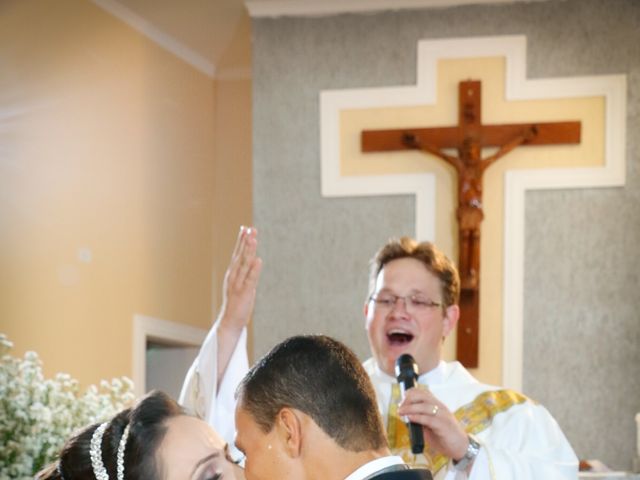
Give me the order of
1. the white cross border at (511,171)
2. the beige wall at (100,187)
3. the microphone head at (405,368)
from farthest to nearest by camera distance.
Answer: the beige wall at (100,187)
the white cross border at (511,171)
the microphone head at (405,368)

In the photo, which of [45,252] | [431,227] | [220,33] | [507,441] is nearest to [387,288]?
[507,441]

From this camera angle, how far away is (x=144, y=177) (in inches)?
330

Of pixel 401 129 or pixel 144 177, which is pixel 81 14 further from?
pixel 401 129

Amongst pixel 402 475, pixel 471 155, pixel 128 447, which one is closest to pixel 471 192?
pixel 471 155

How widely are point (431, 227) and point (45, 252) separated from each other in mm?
2294

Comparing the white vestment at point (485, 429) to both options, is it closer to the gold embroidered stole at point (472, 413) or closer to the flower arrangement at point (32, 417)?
the gold embroidered stole at point (472, 413)

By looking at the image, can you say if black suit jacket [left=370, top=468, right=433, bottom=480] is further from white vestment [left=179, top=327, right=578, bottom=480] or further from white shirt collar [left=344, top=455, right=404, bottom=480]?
white vestment [left=179, top=327, right=578, bottom=480]

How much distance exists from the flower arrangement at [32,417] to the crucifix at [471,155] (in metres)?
2.25

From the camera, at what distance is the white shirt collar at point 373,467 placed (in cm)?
205

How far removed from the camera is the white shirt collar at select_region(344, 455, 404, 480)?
205 centimetres

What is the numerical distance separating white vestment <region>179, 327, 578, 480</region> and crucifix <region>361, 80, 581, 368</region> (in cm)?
252

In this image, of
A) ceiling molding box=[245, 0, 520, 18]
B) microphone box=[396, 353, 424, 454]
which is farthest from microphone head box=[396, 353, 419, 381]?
ceiling molding box=[245, 0, 520, 18]

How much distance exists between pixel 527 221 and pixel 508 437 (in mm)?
3194


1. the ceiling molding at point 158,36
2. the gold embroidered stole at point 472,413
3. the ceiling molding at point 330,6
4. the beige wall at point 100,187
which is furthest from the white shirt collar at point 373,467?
the ceiling molding at point 158,36
